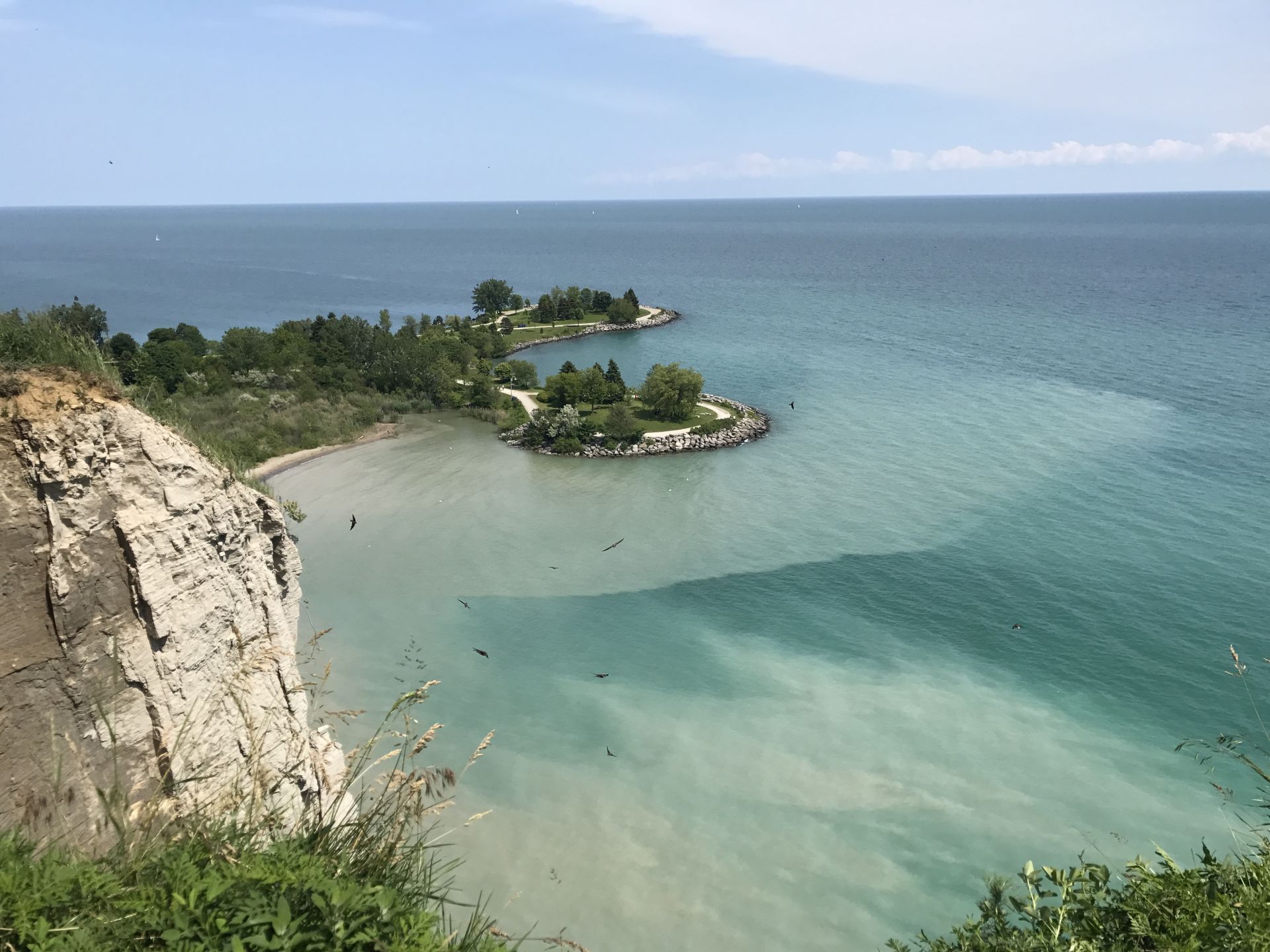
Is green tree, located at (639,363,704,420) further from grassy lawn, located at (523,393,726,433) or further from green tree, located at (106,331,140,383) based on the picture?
green tree, located at (106,331,140,383)

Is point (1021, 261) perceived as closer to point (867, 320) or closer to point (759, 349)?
point (867, 320)

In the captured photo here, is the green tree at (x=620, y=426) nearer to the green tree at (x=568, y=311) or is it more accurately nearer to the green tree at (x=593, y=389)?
the green tree at (x=593, y=389)

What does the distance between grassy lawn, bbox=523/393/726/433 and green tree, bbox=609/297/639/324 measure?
4225cm

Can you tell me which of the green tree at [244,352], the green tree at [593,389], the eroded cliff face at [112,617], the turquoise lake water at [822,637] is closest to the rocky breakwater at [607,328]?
the green tree at [593,389]

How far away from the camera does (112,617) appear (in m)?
13.2

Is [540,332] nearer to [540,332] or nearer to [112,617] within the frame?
[540,332]

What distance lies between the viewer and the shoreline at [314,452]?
51.7 meters

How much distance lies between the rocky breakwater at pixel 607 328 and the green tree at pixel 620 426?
3584 centimetres

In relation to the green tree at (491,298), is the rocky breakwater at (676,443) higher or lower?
lower

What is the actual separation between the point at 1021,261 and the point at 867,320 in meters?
96.0

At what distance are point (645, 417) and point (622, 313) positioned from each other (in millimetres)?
45835

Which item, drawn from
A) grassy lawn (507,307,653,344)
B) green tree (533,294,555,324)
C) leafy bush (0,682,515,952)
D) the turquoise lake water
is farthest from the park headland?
leafy bush (0,682,515,952)

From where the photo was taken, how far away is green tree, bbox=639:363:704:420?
2441 inches

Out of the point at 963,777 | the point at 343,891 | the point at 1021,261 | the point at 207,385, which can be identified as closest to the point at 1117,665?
the point at 963,777
